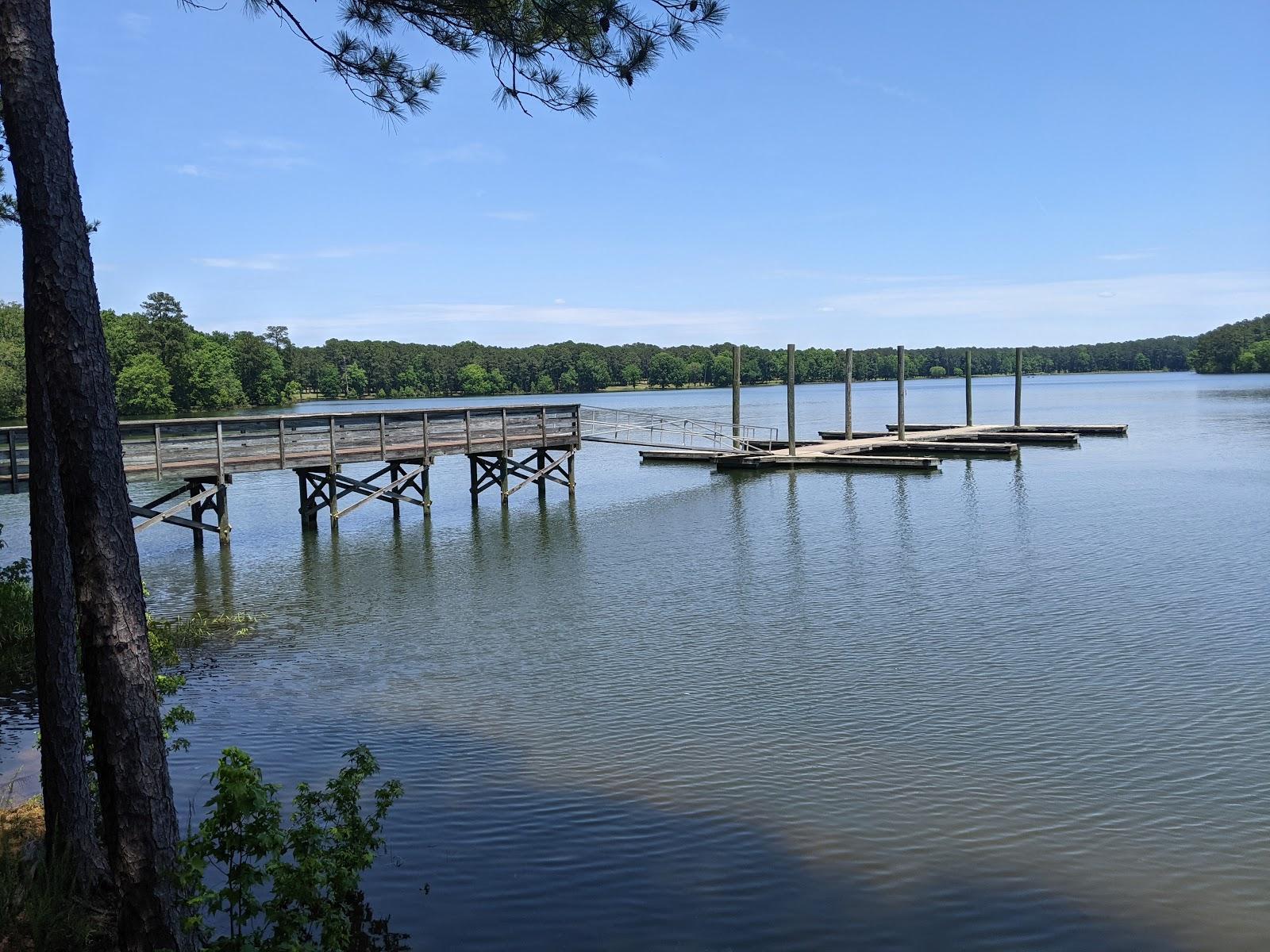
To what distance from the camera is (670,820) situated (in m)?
8.20

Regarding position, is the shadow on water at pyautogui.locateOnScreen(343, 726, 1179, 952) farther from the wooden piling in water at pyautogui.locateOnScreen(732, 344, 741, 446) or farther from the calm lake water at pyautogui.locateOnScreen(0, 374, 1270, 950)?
the wooden piling in water at pyautogui.locateOnScreen(732, 344, 741, 446)

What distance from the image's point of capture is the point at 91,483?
198 inches

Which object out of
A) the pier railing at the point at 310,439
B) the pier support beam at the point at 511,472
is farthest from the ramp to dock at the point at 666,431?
the pier railing at the point at 310,439

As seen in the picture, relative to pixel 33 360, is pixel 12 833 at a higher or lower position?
lower

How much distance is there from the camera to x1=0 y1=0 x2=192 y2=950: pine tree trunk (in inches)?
198

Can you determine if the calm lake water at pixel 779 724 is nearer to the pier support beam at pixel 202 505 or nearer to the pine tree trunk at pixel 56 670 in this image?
the pier support beam at pixel 202 505

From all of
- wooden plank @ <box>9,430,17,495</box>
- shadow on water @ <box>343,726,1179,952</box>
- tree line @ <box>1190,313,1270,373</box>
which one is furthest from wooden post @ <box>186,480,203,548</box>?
tree line @ <box>1190,313,1270,373</box>

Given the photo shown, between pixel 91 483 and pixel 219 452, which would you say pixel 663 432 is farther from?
pixel 91 483

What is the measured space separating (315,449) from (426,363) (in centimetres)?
10496

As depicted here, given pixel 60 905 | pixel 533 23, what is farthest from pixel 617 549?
pixel 60 905

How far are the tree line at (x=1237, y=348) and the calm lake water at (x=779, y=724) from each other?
140297mm

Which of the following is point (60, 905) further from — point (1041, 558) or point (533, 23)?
point (1041, 558)

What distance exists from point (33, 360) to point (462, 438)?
22.0 metres

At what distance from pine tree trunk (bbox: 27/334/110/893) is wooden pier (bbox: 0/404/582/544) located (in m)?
12.5
